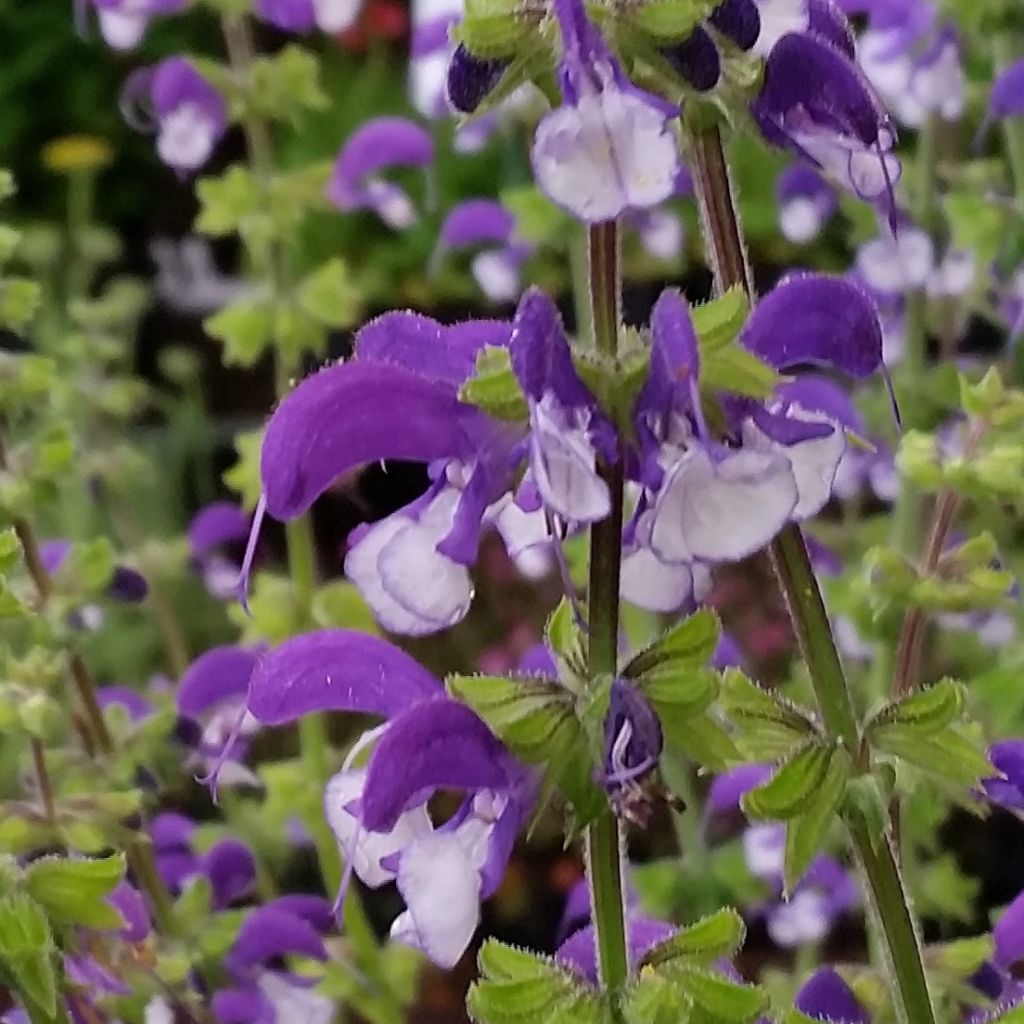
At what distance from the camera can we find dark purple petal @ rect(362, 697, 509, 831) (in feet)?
1.51

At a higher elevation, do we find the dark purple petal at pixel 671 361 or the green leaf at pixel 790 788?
the dark purple petal at pixel 671 361

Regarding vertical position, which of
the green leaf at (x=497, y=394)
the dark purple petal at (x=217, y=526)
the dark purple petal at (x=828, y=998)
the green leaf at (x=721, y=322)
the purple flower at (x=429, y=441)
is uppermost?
the green leaf at (x=721, y=322)

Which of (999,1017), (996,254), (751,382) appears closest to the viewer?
(751,382)

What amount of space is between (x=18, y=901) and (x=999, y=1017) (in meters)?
0.33

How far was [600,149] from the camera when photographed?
41cm

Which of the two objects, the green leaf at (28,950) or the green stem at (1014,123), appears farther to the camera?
the green stem at (1014,123)

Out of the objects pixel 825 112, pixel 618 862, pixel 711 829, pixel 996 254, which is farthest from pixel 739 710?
pixel 711 829

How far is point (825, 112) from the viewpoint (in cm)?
46

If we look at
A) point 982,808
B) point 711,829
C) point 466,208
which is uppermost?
point 982,808

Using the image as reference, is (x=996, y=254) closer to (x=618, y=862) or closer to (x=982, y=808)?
(x=982, y=808)

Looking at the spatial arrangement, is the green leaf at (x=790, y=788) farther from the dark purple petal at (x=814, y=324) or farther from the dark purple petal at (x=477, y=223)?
the dark purple petal at (x=477, y=223)

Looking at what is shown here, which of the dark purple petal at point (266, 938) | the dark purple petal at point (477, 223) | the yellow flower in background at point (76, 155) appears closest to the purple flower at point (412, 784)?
the dark purple petal at point (266, 938)

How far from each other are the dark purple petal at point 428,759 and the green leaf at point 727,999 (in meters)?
0.08

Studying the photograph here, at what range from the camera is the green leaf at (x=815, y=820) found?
0.49 metres
